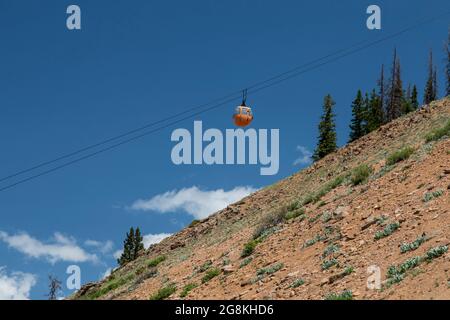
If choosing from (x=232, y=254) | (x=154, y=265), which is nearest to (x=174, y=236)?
(x=154, y=265)

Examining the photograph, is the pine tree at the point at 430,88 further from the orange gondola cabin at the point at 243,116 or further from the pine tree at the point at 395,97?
the orange gondola cabin at the point at 243,116

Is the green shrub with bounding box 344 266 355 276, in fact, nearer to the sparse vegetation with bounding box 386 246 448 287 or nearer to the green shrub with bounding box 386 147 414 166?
the sparse vegetation with bounding box 386 246 448 287

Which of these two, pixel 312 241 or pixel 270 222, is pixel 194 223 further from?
pixel 312 241

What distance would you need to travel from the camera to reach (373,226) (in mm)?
17469

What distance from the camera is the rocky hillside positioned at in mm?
13117

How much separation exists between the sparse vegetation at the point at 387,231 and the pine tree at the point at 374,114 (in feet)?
167

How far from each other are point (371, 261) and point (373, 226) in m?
3.04

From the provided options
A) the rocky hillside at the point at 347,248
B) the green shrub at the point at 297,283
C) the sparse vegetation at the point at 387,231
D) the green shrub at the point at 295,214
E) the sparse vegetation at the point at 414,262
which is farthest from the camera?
the green shrub at the point at 295,214

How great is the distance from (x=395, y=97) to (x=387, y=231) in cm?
6266

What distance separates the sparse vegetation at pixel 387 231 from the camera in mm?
16141

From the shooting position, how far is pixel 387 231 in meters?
16.2

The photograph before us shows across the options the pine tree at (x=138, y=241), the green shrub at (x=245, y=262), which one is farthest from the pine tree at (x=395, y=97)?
the green shrub at (x=245, y=262)
